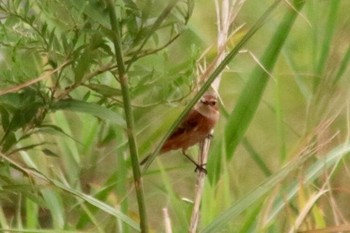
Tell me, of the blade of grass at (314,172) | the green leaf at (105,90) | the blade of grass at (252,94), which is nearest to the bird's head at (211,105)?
the blade of grass at (252,94)

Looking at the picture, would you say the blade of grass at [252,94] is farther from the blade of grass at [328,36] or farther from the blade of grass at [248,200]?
the blade of grass at [248,200]

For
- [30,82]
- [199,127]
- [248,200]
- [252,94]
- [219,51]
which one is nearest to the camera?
[30,82]

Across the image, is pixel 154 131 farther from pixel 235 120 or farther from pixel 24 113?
pixel 24 113

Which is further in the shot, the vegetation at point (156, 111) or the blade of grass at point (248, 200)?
the blade of grass at point (248, 200)

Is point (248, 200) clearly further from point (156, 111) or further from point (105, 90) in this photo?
point (156, 111)

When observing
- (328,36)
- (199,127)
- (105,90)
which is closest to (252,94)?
(328,36)

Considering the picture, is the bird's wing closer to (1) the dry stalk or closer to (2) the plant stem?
(1) the dry stalk
